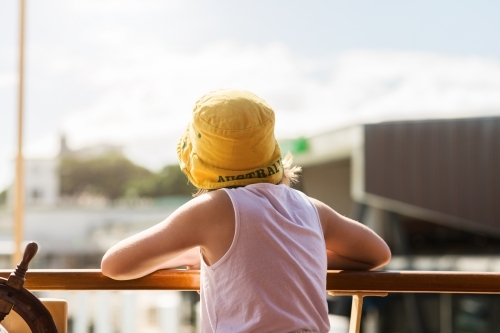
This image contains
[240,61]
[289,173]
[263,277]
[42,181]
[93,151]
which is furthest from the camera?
[240,61]

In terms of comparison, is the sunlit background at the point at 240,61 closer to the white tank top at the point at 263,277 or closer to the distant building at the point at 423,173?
the distant building at the point at 423,173

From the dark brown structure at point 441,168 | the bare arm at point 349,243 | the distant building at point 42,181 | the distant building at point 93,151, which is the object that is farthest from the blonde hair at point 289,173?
the distant building at point 93,151

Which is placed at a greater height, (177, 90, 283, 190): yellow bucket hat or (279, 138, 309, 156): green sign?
(177, 90, 283, 190): yellow bucket hat

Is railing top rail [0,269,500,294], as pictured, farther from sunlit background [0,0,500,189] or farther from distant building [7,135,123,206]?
distant building [7,135,123,206]

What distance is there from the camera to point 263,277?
3.43 ft

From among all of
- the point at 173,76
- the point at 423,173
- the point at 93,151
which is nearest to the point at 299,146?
the point at 423,173

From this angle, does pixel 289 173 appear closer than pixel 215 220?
No

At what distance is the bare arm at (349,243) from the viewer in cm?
120

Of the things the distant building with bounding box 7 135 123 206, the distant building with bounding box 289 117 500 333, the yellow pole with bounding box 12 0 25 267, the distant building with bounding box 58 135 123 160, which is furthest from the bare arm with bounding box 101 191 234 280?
the distant building with bounding box 58 135 123 160

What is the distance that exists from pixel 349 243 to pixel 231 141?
1.03 feet

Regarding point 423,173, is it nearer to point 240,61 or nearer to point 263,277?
point 263,277

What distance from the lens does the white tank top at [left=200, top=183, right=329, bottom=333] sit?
3.39 feet

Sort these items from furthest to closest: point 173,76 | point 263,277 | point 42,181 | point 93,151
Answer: point 173,76
point 93,151
point 42,181
point 263,277

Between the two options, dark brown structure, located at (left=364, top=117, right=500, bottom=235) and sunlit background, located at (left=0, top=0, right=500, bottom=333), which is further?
sunlit background, located at (left=0, top=0, right=500, bottom=333)
